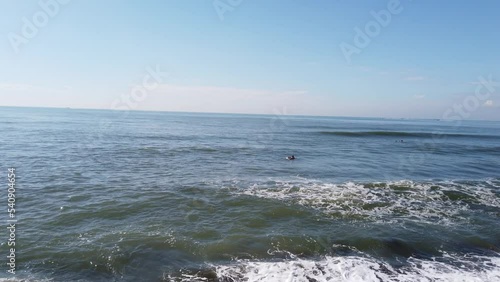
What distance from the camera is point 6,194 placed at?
20.5 metres

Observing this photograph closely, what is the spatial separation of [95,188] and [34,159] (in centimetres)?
1426

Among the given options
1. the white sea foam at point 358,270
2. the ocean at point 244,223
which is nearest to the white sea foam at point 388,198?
the ocean at point 244,223

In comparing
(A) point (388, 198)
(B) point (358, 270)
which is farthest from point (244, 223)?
(A) point (388, 198)

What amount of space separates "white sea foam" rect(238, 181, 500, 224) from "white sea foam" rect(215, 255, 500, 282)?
17.2 feet

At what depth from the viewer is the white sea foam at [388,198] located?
738 inches

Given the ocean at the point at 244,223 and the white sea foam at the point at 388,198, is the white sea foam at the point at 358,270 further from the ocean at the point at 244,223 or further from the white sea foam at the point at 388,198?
the white sea foam at the point at 388,198

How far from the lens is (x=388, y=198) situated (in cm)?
2200

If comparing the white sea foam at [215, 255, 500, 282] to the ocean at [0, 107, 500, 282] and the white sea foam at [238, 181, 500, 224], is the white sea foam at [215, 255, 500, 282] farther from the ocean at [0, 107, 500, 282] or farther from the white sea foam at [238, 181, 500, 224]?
the white sea foam at [238, 181, 500, 224]

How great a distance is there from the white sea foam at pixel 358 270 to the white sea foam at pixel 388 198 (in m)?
5.24

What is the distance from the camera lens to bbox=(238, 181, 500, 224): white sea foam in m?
18.7

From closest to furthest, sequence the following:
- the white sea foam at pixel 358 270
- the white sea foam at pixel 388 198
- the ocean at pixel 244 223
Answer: the white sea foam at pixel 358 270
the ocean at pixel 244 223
the white sea foam at pixel 388 198

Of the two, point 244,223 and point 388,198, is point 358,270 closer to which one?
point 244,223

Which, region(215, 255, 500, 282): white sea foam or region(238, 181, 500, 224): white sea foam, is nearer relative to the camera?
region(215, 255, 500, 282): white sea foam

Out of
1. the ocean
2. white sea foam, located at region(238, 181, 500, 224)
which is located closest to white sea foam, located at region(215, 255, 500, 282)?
the ocean
